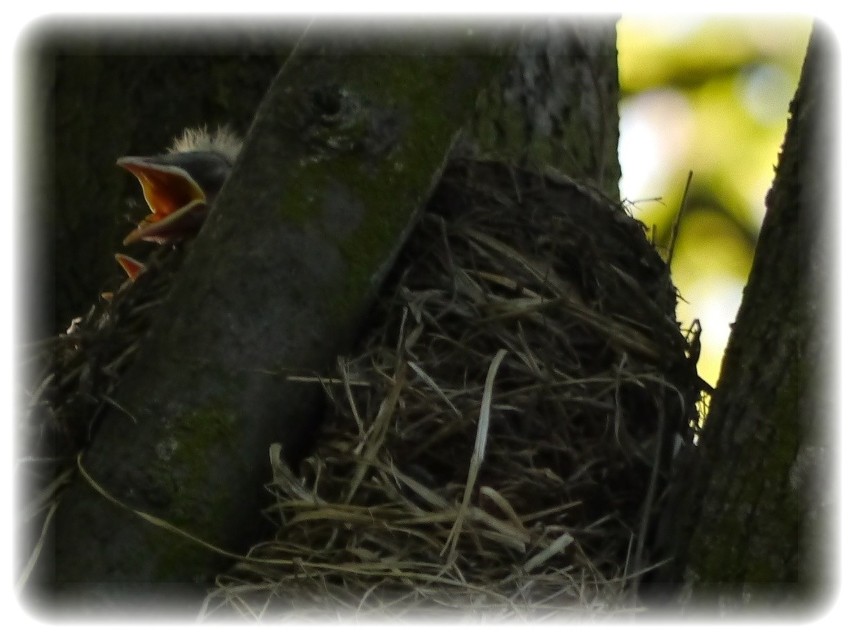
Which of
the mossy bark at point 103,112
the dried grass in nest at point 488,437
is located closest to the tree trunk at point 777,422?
the dried grass in nest at point 488,437

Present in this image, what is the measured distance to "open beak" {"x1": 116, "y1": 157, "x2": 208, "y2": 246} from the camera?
216 centimetres

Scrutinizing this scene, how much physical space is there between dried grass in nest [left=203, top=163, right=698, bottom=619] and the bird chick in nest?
456 mm

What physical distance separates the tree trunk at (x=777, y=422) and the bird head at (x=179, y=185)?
1.02m

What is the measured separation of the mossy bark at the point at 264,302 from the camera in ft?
5.39

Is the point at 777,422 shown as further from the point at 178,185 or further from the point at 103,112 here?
the point at 103,112

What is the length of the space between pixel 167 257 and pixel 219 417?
0.44 m

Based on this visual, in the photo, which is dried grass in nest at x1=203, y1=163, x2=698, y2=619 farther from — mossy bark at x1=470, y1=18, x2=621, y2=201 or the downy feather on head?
the downy feather on head

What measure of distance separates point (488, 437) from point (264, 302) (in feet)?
1.19

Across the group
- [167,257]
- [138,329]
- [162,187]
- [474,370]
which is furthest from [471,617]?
[162,187]

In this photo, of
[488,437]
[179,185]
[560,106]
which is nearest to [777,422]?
[488,437]

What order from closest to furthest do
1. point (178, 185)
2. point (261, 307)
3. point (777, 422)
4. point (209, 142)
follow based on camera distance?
point (777, 422) < point (261, 307) < point (178, 185) < point (209, 142)

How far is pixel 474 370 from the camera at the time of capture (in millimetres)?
1825

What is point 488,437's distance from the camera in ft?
5.69

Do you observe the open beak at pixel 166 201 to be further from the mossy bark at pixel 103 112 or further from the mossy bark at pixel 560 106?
the mossy bark at pixel 560 106
